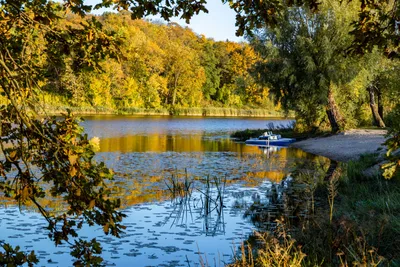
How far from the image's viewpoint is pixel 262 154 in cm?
2731

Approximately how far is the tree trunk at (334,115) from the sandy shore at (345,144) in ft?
3.11

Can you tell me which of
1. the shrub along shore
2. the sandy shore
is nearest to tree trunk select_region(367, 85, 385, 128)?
the sandy shore

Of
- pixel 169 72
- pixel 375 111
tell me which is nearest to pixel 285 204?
pixel 375 111

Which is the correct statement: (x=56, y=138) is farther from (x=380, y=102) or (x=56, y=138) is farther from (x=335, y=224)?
(x=380, y=102)

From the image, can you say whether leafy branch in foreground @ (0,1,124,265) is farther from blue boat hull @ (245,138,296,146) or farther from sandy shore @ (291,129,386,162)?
blue boat hull @ (245,138,296,146)

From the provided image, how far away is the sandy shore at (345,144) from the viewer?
23.7 meters

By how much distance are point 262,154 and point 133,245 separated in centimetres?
1874

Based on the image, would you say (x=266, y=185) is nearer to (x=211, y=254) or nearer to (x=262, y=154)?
(x=211, y=254)

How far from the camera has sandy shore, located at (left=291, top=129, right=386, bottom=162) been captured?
23.7m

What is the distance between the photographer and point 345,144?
88.7 ft

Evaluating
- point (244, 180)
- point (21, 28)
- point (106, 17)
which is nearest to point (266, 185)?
point (244, 180)

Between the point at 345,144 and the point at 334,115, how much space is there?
16.7 feet

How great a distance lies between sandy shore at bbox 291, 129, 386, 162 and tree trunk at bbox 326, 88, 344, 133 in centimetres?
95

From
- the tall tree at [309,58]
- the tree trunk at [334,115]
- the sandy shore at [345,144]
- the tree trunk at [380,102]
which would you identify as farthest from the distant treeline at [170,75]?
the sandy shore at [345,144]
